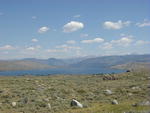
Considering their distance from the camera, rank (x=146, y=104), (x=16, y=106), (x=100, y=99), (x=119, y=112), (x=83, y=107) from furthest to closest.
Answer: (x=100, y=99) → (x=16, y=106) → (x=83, y=107) → (x=146, y=104) → (x=119, y=112)

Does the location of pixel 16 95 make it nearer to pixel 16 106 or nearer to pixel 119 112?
pixel 16 106

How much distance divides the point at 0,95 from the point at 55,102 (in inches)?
431

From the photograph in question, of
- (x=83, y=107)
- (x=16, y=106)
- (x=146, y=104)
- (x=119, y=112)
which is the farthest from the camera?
(x=16, y=106)

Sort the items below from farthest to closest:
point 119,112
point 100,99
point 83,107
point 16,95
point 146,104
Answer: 1. point 16,95
2. point 100,99
3. point 83,107
4. point 146,104
5. point 119,112

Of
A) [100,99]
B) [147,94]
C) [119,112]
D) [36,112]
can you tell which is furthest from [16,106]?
[147,94]

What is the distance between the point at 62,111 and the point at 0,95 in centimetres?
1534

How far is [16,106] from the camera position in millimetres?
30281

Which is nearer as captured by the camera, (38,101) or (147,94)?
(38,101)

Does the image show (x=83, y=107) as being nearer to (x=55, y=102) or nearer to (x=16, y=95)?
(x=55, y=102)

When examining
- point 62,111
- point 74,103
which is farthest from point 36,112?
point 74,103

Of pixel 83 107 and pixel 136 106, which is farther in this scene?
pixel 83 107

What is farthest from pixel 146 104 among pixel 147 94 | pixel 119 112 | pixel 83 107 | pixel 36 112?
pixel 147 94

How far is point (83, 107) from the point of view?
92.3ft

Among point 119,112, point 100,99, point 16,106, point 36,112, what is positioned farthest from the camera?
point 100,99
